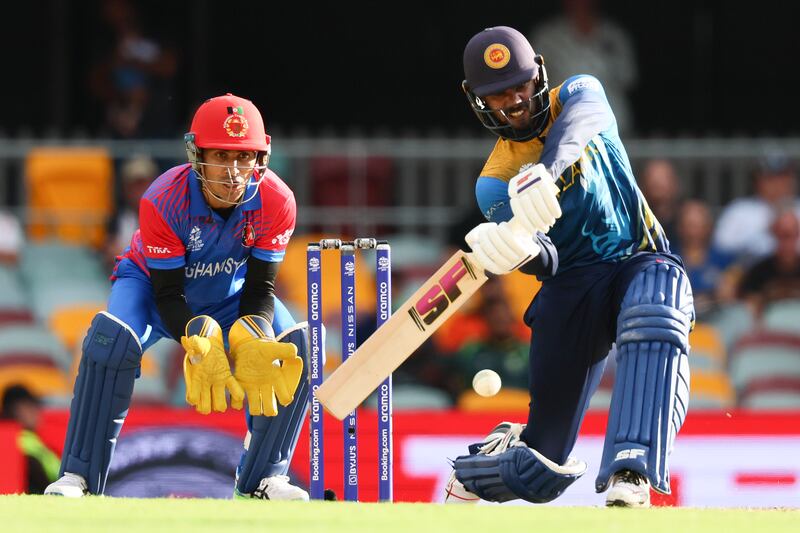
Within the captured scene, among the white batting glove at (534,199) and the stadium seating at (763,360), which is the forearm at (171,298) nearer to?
the white batting glove at (534,199)

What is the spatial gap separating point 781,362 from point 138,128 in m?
4.30

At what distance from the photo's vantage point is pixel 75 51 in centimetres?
1149

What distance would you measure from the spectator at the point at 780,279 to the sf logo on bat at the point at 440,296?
453 centimetres

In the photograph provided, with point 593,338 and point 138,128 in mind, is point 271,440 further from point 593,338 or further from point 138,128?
point 138,128

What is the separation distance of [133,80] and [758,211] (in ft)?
13.5

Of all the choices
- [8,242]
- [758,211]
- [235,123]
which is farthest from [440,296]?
[8,242]

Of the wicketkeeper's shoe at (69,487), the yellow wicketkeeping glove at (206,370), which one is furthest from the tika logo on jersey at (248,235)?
the wicketkeeper's shoe at (69,487)

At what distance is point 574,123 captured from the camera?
16.7 feet

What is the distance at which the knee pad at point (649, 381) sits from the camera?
4824 millimetres

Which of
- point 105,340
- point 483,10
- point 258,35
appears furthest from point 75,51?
point 105,340

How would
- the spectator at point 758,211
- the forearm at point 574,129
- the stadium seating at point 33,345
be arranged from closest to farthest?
the forearm at point 574,129 < the stadium seating at point 33,345 < the spectator at point 758,211

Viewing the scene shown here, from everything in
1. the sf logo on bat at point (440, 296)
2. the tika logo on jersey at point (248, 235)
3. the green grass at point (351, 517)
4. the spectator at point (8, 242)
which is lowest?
the green grass at point (351, 517)

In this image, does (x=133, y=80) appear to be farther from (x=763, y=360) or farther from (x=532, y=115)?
(x=532, y=115)

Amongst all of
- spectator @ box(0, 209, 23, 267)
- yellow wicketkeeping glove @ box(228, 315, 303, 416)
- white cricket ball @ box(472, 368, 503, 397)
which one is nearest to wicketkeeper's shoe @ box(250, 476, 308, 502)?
yellow wicketkeeping glove @ box(228, 315, 303, 416)
